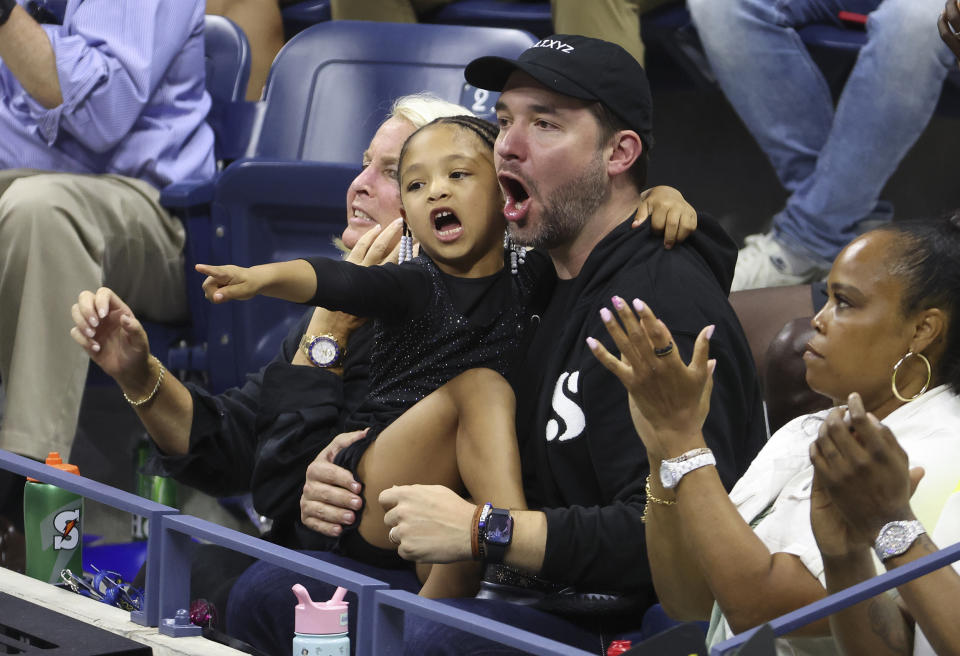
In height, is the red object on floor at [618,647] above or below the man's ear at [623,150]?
below

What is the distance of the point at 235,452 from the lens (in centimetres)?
216

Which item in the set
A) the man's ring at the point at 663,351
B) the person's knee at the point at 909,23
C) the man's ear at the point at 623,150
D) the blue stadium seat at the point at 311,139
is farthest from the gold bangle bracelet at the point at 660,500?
the person's knee at the point at 909,23

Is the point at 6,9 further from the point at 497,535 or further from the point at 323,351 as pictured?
the point at 497,535

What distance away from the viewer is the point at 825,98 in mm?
3029

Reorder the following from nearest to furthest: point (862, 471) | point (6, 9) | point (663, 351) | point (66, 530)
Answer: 1. point (862, 471)
2. point (663, 351)
3. point (66, 530)
4. point (6, 9)

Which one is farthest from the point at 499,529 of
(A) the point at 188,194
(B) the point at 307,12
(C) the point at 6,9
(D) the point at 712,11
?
(B) the point at 307,12

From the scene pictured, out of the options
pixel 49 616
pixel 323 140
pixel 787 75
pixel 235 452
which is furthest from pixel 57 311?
pixel 787 75

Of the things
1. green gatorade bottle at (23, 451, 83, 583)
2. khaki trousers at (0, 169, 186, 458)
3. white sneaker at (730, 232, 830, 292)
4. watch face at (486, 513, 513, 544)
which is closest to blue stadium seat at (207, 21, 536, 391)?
khaki trousers at (0, 169, 186, 458)

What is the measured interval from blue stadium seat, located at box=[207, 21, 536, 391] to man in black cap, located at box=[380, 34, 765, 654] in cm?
93

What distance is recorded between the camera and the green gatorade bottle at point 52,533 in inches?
69.3

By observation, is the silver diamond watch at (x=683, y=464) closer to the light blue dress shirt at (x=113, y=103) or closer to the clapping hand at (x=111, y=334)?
the clapping hand at (x=111, y=334)

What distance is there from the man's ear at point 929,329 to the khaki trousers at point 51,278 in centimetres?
165

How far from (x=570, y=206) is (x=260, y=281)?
0.44m

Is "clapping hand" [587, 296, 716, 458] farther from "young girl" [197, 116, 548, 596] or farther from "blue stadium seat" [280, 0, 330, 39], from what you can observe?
"blue stadium seat" [280, 0, 330, 39]
